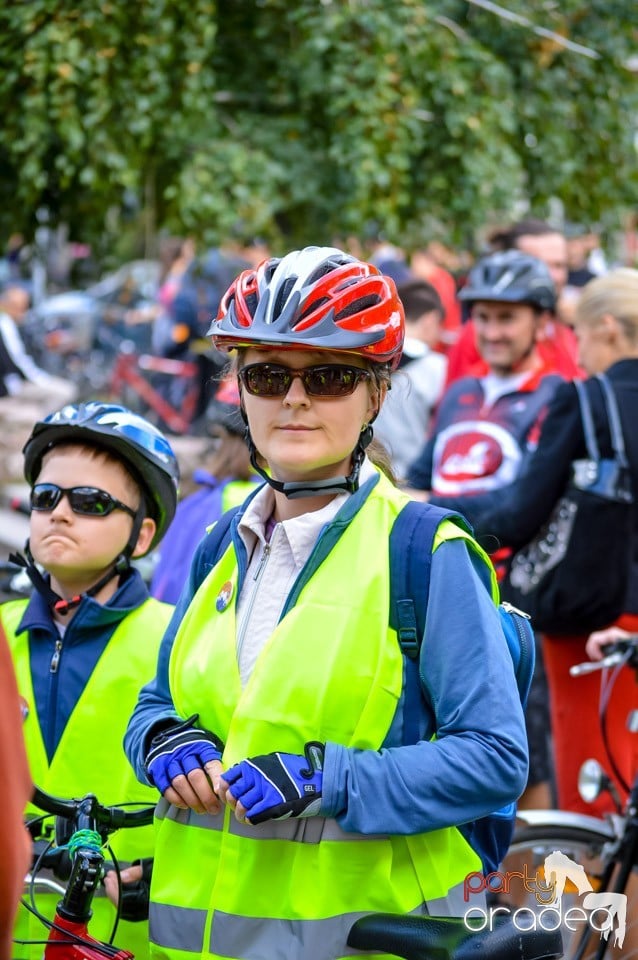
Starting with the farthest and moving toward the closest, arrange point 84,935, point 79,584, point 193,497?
point 193,497 < point 79,584 < point 84,935

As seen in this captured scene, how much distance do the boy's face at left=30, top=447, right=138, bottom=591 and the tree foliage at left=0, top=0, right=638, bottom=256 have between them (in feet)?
13.1

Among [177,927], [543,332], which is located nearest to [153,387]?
[543,332]

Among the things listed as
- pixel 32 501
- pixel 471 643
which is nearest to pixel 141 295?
pixel 32 501

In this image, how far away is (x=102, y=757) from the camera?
3.49 metres

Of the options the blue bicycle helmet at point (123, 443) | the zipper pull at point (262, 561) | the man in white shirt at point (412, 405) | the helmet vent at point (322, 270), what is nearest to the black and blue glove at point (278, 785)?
the zipper pull at point (262, 561)

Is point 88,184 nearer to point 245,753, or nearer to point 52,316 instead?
point 245,753

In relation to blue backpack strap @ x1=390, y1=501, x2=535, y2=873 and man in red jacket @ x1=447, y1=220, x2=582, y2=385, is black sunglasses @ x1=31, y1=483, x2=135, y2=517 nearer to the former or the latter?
blue backpack strap @ x1=390, y1=501, x2=535, y2=873

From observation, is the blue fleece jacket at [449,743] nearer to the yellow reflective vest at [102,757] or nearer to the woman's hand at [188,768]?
the woman's hand at [188,768]

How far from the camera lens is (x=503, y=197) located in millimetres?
8586

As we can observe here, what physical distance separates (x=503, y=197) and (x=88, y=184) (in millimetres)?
2538

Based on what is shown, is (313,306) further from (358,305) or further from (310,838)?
(310,838)

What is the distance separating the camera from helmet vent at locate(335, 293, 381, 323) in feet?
9.09

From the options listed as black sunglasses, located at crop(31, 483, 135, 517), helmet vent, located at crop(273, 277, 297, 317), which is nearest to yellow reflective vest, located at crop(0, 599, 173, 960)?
black sunglasses, located at crop(31, 483, 135, 517)

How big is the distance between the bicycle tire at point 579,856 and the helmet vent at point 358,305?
2.19 m
